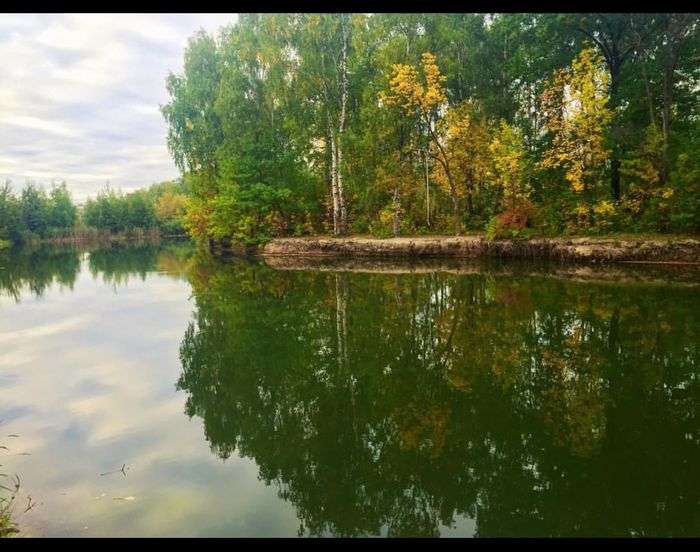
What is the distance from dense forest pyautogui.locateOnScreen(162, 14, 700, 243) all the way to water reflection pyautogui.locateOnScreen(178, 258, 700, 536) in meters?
12.5

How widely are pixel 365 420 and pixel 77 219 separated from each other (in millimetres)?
124673

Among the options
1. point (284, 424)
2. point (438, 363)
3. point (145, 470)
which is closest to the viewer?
point (145, 470)

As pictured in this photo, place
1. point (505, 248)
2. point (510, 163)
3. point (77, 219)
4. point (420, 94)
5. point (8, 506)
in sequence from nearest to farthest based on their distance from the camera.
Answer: point (8, 506)
point (505, 248)
point (420, 94)
point (510, 163)
point (77, 219)

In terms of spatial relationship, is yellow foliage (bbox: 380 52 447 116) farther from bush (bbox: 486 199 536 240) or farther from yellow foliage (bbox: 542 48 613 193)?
bush (bbox: 486 199 536 240)

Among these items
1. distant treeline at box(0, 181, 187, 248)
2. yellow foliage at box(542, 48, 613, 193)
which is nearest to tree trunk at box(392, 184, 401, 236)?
yellow foliage at box(542, 48, 613, 193)

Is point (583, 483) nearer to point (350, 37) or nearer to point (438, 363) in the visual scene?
point (438, 363)

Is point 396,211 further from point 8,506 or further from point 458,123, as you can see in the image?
point 8,506

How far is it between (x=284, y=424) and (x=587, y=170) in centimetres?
2348

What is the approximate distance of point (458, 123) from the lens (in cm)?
2727

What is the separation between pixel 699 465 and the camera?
15.0 ft

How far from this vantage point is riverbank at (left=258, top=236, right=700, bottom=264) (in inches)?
802

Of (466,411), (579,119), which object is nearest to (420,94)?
(579,119)

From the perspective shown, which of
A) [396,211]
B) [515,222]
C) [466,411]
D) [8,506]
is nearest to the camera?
[8,506]
